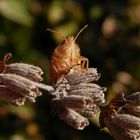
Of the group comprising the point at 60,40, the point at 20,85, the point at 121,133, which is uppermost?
the point at 60,40

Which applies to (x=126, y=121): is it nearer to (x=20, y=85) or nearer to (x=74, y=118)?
(x=74, y=118)

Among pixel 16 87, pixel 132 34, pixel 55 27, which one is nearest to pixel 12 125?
pixel 55 27

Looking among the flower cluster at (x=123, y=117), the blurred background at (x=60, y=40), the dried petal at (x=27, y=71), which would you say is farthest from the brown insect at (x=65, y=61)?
the blurred background at (x=60, y=40)

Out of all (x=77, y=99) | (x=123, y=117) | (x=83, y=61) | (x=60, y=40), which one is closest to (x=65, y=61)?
(x=83, y=61)

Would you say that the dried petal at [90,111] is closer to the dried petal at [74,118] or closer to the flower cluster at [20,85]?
the dried petal at [74,118]

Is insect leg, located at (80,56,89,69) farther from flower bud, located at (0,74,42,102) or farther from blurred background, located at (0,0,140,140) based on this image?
blurred background, located at (0,0,140,140)

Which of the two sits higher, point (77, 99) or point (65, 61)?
point (65, 61)

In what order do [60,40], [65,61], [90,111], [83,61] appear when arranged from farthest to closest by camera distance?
1. [60,40]
2. [83,61]
3. [65,61]
4. [90,111]

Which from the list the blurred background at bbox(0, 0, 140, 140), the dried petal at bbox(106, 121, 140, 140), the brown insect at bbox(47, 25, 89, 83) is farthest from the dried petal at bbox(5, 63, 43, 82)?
the blurred background at bbox(0, 0, 140, 140)
